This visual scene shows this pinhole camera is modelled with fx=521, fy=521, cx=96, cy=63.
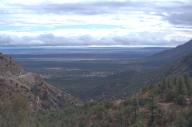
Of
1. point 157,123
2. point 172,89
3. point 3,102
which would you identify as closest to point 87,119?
point 172,89

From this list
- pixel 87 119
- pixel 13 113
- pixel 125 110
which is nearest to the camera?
pixel 13 113

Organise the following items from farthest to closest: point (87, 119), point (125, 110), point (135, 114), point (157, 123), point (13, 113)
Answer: point (87, 119) < point (125, 110) < point (135, 114) < point (157, 123) < point (13, 113)

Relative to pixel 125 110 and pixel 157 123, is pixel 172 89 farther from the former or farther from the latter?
pixel 157 123

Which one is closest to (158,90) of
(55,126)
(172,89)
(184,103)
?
(172,89)

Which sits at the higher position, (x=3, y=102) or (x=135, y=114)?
(x=3, y=102)

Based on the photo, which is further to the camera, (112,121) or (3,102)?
(112,121)

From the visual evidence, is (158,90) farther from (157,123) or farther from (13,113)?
(13,113)
